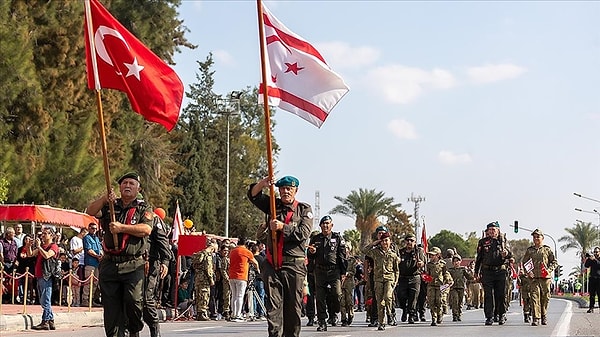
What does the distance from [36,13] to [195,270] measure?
771 inches

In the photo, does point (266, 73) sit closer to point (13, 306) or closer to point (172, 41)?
point (13, 306)

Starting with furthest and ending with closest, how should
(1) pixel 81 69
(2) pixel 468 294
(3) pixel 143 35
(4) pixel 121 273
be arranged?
(3) pixel 143 35
(1) pixel 81 69
(2) pixel 468 294
(4) pixel 121 273

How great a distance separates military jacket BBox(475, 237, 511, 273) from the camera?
2141 cm

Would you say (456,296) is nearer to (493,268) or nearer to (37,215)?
(493,268)

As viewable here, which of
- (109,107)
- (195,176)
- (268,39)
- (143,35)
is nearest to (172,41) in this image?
(143,35)

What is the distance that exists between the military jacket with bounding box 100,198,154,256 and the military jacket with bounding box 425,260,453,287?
12.9m

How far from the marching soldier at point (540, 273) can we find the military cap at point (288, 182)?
10.5 metres

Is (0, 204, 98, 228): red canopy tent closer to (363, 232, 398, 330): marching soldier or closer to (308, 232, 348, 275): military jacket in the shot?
(308, 232, 348, 275): military jacket

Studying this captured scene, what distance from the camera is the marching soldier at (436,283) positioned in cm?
2264

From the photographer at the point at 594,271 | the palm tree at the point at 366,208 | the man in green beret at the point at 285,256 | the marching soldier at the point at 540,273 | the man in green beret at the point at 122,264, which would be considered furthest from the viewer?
the palm tree at the point at 366,208

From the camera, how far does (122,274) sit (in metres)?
11.0

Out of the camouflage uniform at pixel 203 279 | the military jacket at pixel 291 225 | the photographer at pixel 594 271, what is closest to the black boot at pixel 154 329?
the military jacket at pixel 291 225

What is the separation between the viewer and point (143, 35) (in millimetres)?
52750

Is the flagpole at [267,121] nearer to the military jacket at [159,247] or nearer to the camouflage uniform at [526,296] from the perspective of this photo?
the military jacket at [159,247]
